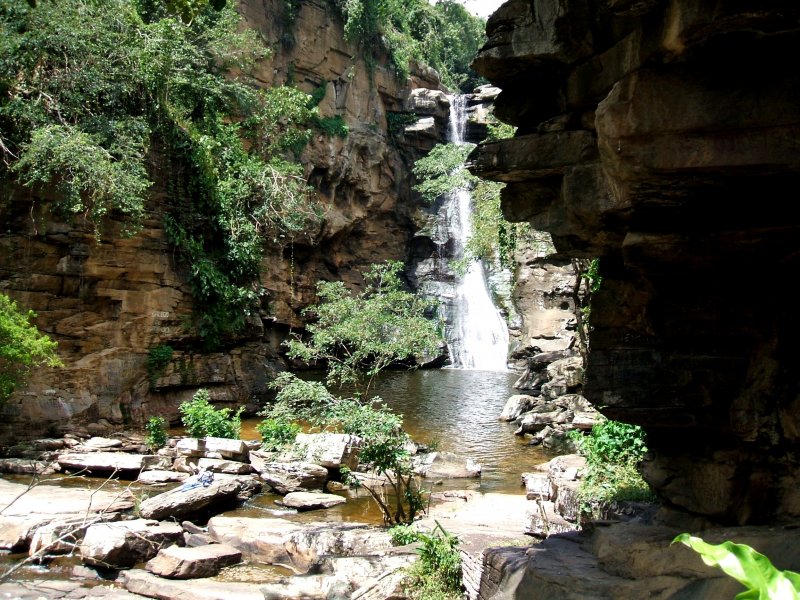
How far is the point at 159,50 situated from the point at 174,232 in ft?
14.8

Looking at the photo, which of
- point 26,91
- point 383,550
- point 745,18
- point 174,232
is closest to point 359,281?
point 174,232

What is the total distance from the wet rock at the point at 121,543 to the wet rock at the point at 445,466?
5509 millimetres

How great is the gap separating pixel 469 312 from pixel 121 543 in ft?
78.2

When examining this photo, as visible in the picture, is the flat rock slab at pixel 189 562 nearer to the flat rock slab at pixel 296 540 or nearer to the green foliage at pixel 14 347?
the flat rock slab at pixel 296 540

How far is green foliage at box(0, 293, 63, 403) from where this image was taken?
12148 millimetres

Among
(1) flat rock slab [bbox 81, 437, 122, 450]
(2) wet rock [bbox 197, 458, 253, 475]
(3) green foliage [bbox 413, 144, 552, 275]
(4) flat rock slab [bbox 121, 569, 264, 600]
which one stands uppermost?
(3) green foliage [bbox 413, 144, 552, 275]

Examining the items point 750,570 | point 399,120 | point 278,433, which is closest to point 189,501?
point 278,433

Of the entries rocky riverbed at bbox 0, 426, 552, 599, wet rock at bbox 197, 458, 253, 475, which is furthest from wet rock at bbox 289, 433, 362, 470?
wet rock at bbox 197, 458, 253, 475

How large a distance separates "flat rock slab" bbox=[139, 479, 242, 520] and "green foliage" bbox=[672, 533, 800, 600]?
9.24 m

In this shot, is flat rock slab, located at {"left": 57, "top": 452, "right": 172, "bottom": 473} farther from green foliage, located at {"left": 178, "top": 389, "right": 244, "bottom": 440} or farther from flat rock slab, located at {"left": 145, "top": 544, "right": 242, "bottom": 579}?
flat rock slab, located at {"left": 145, "top": 544, "right": 242, "bottom": 579}

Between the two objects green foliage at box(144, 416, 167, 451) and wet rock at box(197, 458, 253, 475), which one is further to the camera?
green foliage at box(144, 416, 167, 451)

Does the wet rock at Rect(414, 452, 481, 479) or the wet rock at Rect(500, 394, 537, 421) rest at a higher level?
the wet rock at Rect(500, 394, 537, 421)

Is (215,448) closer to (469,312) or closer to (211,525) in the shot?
(211,525)

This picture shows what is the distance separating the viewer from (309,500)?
11.2 m
